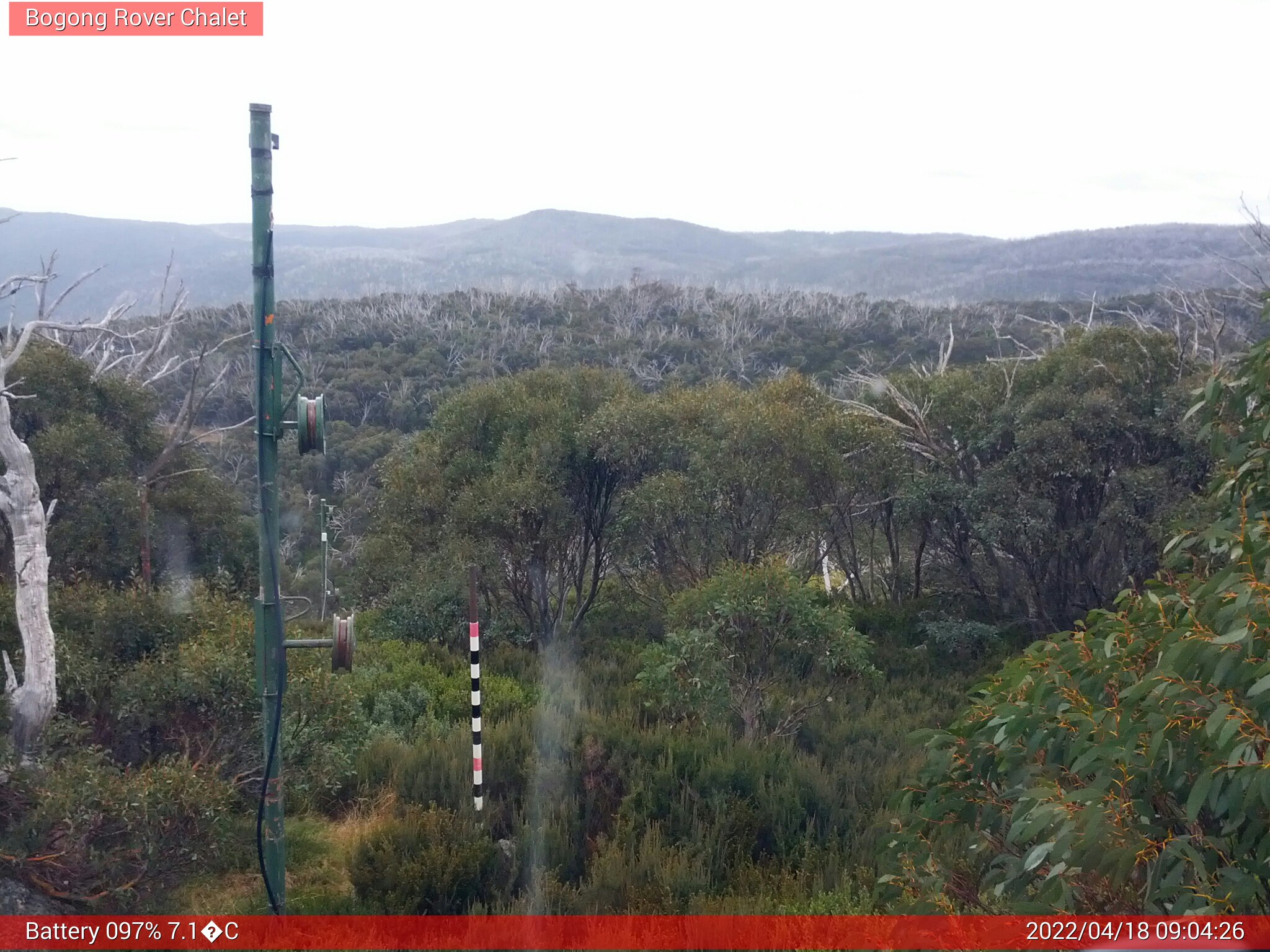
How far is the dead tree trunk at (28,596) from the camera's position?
619 cm

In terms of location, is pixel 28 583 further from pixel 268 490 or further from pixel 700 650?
pixel 700 650

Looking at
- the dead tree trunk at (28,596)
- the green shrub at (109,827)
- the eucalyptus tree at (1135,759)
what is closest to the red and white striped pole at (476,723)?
the green shrub at (109,827)

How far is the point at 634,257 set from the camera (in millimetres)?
122188

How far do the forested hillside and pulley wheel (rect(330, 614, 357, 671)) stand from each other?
1422 mm

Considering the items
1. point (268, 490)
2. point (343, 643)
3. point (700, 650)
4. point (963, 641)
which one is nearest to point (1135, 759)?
point (343, 643)

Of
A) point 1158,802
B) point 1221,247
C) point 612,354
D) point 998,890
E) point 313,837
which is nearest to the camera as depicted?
point 1158,802

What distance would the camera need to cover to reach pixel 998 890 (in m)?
3.35

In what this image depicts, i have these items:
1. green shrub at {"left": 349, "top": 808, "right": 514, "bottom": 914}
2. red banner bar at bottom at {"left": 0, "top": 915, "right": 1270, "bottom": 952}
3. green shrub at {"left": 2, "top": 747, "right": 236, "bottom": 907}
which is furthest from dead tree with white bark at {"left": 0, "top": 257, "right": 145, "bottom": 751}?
green shrub at {"left": 349, "top": 808, "right": 514, "bottom": 914}

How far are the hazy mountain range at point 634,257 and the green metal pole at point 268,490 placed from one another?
418 inches

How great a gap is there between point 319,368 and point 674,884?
96.9ft

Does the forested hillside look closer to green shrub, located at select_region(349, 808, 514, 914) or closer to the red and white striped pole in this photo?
green shrub, located at select_region(349, 808, 514, 914)

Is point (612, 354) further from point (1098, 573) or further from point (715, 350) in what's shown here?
point (1098, 573)

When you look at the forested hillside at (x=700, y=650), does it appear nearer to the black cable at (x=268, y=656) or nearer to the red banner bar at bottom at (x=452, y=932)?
the red banner bar at bottom at (x=452, y=932)

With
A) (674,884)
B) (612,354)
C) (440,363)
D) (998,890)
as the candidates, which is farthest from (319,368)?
(998,890)
